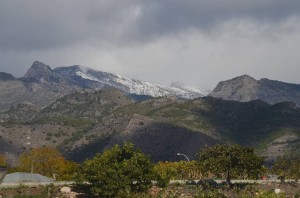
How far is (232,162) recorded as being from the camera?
3009 inches

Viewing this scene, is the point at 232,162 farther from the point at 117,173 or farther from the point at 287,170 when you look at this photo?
the point at 287,170

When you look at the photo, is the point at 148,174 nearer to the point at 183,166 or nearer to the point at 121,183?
the point at 121,183

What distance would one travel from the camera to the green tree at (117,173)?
6838cm

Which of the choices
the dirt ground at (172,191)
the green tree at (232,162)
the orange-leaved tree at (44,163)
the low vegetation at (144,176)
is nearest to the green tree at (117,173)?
the low vegetation at (144,176)

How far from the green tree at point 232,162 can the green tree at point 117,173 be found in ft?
32.7

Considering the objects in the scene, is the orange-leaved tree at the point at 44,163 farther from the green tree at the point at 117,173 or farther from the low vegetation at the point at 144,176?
the green tree at the point at 117,173

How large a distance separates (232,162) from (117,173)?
1843 cm

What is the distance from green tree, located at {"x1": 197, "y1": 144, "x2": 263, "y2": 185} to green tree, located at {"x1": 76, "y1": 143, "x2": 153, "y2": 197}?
9980mm

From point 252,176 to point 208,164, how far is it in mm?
7231

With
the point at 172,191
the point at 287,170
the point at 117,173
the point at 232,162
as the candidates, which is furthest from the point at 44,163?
the point at 232,162

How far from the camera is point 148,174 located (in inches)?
2808

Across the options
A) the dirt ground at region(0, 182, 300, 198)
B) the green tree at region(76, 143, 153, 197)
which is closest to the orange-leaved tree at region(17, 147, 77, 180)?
the dirt ground at region(0, 182, 300, 198)

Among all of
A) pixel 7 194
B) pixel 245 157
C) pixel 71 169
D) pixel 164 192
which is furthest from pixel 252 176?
pixel 71 169

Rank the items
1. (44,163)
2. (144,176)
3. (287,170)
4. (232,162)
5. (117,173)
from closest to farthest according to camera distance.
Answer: (117,173), (144,176), (232,162), (287,170), (44,163)
